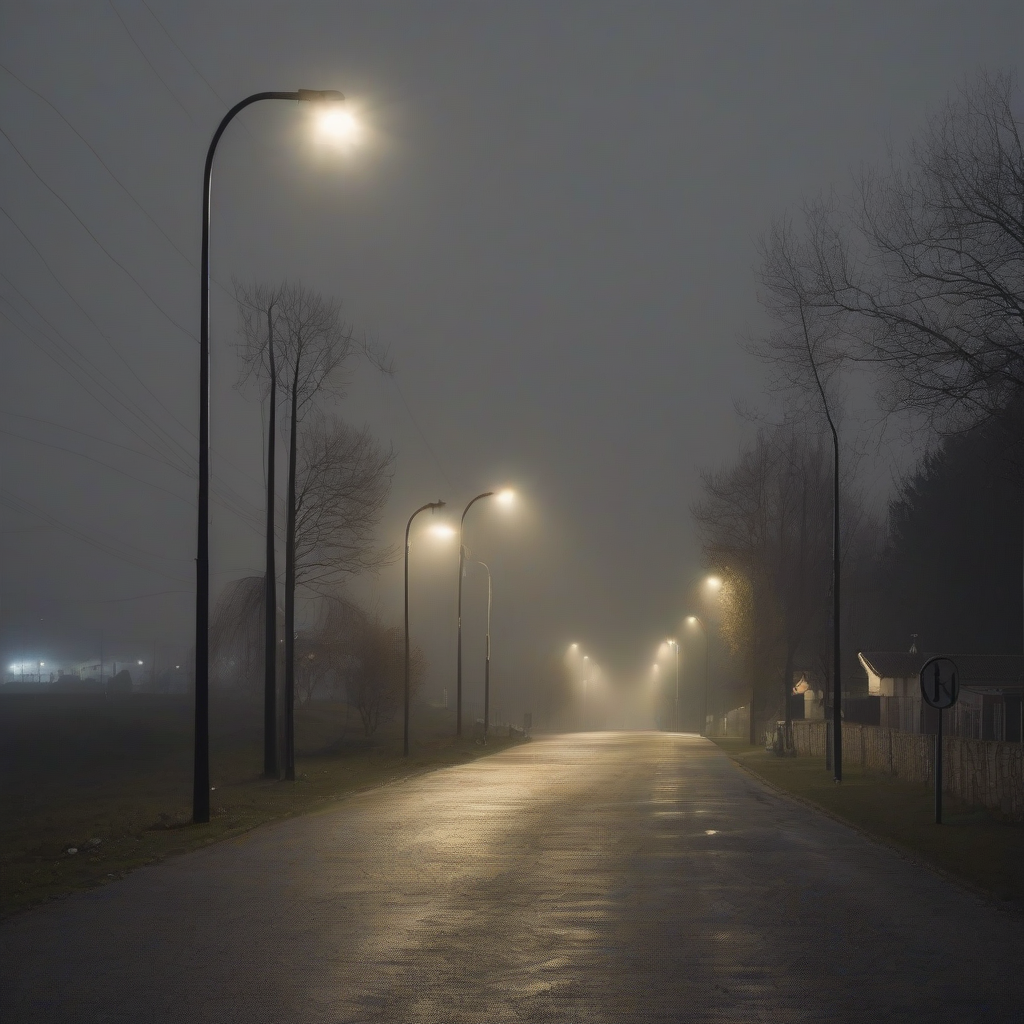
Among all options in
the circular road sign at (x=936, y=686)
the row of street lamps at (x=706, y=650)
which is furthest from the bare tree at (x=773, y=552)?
the circular road sign at (x=936, y=686)

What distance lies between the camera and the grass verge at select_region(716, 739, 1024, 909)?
14.5m

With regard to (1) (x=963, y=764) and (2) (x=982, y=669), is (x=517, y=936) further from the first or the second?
(2) (x=982, y=669)

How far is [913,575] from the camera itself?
73375mm

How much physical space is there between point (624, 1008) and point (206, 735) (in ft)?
44.5

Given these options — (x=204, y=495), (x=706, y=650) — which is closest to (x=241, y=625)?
(x=204, y=495)

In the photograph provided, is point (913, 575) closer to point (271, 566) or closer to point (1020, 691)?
point (1020, 691)

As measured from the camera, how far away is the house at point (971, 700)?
4300 cm

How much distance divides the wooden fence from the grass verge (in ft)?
0.99

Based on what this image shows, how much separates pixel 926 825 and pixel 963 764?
4240 mm

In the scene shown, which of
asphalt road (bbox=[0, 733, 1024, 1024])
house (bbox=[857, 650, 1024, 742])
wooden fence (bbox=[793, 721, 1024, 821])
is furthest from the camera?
house (bbox=[857, 650, 1024, 742])

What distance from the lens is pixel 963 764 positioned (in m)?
23.7

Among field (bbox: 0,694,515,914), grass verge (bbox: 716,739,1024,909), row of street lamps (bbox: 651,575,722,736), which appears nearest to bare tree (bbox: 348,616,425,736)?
field (bbox: 0,694,515,914)

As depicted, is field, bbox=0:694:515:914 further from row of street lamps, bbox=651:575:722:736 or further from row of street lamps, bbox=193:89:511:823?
row of street lamps, bbox=651:575:722:736

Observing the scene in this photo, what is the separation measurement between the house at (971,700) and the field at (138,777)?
16.4m
